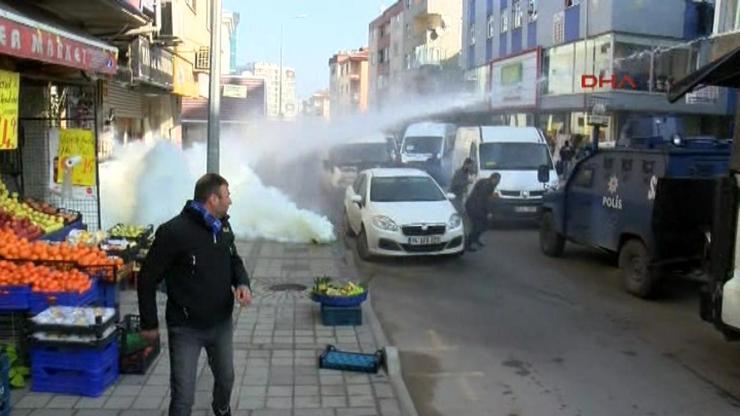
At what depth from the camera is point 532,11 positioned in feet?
112

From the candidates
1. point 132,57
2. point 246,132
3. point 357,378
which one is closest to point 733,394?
point 357,378

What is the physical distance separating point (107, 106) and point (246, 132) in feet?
73.9

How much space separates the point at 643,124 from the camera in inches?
830

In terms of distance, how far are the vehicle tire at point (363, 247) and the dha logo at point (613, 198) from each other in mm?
3717

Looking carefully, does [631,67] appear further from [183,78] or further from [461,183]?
[183,78]

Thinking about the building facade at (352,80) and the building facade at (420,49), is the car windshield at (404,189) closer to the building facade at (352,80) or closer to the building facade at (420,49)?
the building facade at (420,49)

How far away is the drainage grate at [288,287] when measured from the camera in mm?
9641

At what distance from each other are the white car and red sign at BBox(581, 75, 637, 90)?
15507mm

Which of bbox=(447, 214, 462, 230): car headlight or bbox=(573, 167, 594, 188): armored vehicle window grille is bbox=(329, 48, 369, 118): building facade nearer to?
bbox=(447, 214, 462, 230): car headlight

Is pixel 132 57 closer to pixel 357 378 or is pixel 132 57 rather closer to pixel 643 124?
pixel 357 378

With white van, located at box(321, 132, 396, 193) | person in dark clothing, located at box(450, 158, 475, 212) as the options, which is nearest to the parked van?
white van, located at box(321, 132, 396, 193)

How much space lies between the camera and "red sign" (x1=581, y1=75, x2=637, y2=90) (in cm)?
2652

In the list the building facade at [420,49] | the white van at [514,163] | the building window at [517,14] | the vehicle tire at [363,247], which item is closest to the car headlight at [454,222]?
the vehicle tire at [363,247]

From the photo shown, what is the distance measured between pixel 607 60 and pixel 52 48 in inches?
908
